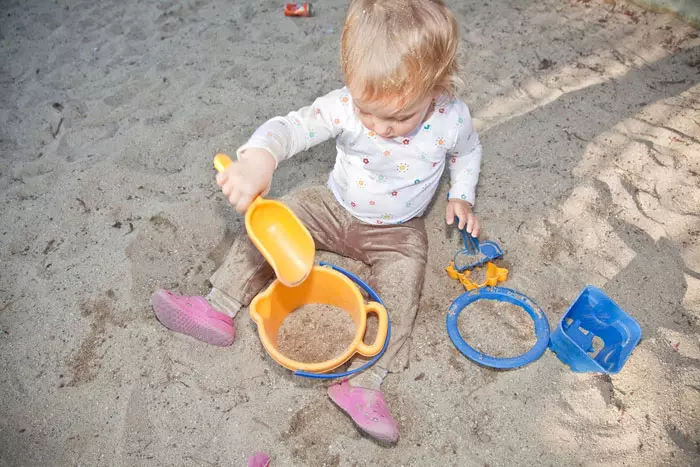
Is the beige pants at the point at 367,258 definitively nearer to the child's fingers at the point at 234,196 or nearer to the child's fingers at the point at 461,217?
the child's fingers at the point at 461,217

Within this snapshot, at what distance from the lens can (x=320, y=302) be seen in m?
1.57

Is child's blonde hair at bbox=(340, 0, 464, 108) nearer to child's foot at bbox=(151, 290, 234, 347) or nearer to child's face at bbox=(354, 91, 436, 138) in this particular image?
child's face at bbox=(354, 91, 436, 138)

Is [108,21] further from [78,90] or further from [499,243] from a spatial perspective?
[499,243]

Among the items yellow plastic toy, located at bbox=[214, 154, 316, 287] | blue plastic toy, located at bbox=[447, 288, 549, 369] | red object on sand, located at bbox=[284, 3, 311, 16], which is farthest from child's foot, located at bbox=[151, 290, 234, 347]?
red object on sand, located at bbox=[284, 3, 311, 16]

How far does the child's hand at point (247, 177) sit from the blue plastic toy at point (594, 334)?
2.72ft

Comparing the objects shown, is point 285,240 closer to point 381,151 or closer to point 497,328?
point 381,151

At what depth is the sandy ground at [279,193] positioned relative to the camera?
4.39 ft

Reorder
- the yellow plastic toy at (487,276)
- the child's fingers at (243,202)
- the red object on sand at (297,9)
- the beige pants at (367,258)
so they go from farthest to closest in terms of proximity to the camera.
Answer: the red object on sand at (297,9) < the yellow plastic toy at (487,276) < the beige pants at (367,258) < the child's fingers at (243,202)

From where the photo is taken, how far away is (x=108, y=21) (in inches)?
104

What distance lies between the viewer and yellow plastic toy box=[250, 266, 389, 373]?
49.6 inches

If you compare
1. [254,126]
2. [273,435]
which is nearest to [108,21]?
[254,126]

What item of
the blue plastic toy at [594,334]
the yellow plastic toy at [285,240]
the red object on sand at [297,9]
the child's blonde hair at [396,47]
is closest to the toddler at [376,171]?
the child's blonde hair at [396,47]

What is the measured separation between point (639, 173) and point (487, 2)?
125 centimetres

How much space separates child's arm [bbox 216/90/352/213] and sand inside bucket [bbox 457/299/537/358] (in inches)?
25.5
